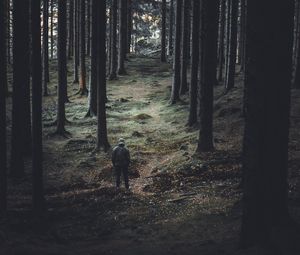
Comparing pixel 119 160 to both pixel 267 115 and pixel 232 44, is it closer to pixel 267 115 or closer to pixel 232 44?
pixel 267 115

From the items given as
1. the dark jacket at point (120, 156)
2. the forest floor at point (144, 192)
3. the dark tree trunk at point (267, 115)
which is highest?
the dark tree trunk at point (267, 115)

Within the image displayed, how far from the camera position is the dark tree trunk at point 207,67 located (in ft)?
57.4

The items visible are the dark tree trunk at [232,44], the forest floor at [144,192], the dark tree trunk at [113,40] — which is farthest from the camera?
the dark tree trunk at [113,40]

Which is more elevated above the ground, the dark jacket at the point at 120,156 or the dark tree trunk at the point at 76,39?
the dark tree trunk at the point at 76,39

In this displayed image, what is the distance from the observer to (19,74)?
651 inches

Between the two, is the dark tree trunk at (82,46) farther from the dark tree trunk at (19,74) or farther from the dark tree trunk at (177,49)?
the dark tree trunk at (19,74)

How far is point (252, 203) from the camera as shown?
735 centimetres

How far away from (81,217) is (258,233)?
6702 millimetres

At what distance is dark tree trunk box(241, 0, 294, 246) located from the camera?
7105 millimetres

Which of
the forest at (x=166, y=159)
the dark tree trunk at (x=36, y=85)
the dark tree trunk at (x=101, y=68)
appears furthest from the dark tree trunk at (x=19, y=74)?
the dark tree trunk at (x=36, y=85)

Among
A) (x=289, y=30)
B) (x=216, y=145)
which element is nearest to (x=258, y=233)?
(x=289, y=30)

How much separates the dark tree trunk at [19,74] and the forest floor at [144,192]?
97 cm

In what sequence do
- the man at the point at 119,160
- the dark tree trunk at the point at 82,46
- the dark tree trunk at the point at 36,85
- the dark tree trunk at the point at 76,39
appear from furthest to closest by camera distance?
the dark tree trunk at the point at 76,39 → the dark tree trunk at the point at 82,46 → the man at the point at 119,160 → the dark tree trunk at the point at 36,85

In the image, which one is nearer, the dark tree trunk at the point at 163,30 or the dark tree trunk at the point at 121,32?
the dark tree trunk at the point at 121,32
